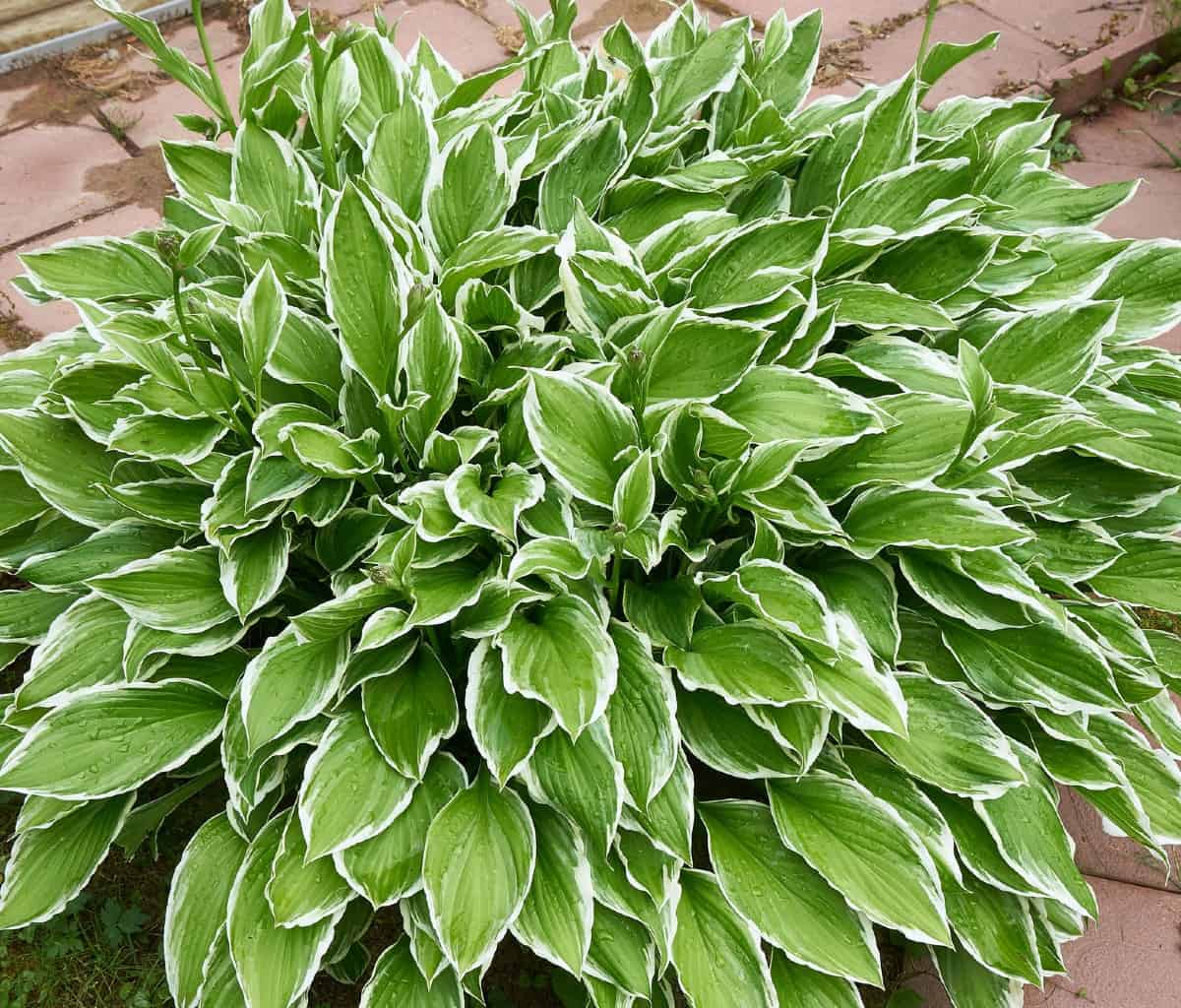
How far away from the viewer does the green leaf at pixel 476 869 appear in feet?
4.54

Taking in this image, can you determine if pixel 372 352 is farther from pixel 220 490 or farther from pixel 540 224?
pixel 540 224

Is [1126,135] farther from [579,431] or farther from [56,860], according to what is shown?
[56,860]

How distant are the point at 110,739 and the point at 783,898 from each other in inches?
40.4

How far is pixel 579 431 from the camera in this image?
1.59 m

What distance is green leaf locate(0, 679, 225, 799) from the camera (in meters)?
1.48

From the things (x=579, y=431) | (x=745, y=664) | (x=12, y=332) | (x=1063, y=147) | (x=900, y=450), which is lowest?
(x=1063, y=147)

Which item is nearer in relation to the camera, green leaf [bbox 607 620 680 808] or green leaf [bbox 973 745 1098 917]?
green leaf [bbox 607 620 680 808]

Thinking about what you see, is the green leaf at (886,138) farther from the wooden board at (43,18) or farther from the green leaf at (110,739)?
the wooden board at (43,18)

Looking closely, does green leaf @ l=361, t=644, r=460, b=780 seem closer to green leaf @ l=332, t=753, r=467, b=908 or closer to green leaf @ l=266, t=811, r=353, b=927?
green leaf @ l=332, t=753, r=467, b=908

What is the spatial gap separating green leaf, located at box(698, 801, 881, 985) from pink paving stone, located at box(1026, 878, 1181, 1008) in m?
0.58

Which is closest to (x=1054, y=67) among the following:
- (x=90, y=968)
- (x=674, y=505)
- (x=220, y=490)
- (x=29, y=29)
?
(x=674, y=505)

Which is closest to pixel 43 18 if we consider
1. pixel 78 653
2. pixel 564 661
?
pixel 78 653

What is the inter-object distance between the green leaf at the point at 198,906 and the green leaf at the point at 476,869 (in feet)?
1.14

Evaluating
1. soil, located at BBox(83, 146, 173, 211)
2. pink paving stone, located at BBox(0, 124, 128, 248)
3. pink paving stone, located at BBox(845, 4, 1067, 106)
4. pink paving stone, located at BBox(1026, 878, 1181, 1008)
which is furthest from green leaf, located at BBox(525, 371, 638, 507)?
pink paving stone, located at BBox(845, 4, 1067, 106)
